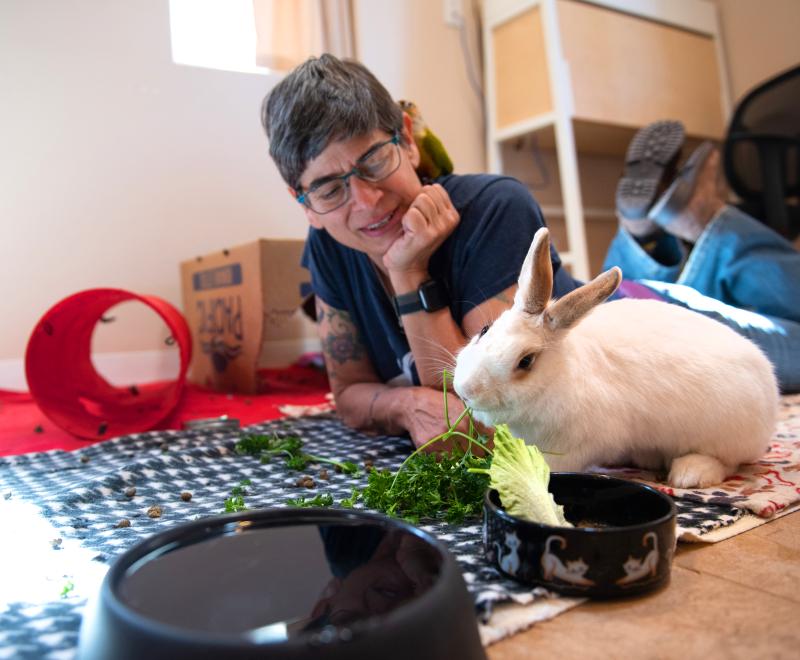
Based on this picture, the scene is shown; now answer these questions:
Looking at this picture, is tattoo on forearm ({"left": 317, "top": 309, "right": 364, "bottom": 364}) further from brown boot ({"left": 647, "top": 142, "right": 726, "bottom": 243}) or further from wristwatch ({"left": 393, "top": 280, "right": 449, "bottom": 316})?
brown boot ({"left": 647, "top": 142, "right": 726, "bottom": 243})

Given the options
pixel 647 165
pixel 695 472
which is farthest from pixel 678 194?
pixel 695 472

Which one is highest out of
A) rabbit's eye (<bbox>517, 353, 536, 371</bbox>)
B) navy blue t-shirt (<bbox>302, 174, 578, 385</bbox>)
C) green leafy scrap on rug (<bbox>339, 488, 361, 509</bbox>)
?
navy blue t-shirt (<bbox>302, 174, 578, 385</bbox>)

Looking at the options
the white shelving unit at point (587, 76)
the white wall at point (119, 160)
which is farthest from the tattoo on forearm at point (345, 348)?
the white shelving unit at point (587, 76)

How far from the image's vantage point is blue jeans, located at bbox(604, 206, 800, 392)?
1.72 m

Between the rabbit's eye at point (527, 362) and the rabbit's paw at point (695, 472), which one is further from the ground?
the rabbit's eye at point (527, 362)

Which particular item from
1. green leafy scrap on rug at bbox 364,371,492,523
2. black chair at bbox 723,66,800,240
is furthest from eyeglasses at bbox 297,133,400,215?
black chair at bbox 723,66,800,240

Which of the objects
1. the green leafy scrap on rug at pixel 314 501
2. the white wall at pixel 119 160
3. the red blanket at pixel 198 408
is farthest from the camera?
the white wall at pixel 119 160

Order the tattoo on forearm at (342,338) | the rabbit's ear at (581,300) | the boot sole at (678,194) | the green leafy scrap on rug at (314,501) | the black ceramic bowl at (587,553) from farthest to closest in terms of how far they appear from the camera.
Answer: the boot sole at (678,194) < the tattoo on forearm at (342,338) < the green leafy scrap on rug at (314,501) < the rabbit's ear at (581,300) < the black ceramic bowl at (587,553)

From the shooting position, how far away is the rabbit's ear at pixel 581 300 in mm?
827

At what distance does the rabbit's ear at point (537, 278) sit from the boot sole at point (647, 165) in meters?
1.49

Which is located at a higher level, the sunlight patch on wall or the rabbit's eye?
the sunlight patch on wall

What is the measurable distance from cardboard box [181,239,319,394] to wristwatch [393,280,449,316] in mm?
997

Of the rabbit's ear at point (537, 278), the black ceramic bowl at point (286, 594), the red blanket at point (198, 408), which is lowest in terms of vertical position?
the black ceramic bowl at point (286, 594)

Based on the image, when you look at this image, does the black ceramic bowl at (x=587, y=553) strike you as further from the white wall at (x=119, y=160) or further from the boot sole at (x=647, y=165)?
the white wall at (x=119, y=160)
